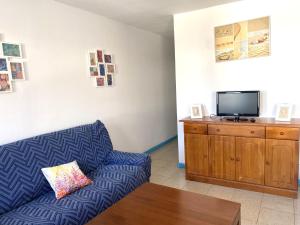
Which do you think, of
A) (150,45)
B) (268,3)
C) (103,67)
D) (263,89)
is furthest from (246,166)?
(150,45)

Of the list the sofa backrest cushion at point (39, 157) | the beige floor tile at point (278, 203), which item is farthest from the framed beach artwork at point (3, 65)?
the beige floor tile at point (278, 203)

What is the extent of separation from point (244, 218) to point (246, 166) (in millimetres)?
653

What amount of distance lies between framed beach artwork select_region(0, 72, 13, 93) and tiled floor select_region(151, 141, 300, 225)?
2080mm

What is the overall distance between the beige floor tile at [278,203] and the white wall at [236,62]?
0.97 metres

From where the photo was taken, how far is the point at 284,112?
8.50 feet

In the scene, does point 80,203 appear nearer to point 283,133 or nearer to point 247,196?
point 247,196

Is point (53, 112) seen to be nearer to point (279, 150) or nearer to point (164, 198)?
point (164, 198)

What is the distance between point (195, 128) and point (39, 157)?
5.98 ft

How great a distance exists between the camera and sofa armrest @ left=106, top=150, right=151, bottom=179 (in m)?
2.57

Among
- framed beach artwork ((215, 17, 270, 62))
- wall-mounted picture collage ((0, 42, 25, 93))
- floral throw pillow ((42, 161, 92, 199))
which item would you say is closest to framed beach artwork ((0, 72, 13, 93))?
wall-mounted picture collage ((0, 42, 25, 93))

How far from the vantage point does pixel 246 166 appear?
267 centimetres

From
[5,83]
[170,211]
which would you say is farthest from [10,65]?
[170,211]

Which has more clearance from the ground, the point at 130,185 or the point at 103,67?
the point at 103,67

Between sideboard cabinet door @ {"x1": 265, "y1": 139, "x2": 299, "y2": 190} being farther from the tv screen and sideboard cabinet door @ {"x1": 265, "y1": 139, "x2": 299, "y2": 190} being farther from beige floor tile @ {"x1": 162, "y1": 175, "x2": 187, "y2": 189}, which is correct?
beige floor tile @ {"x1": 162, "y1": 175, "x2": 187, "y2": 189}
